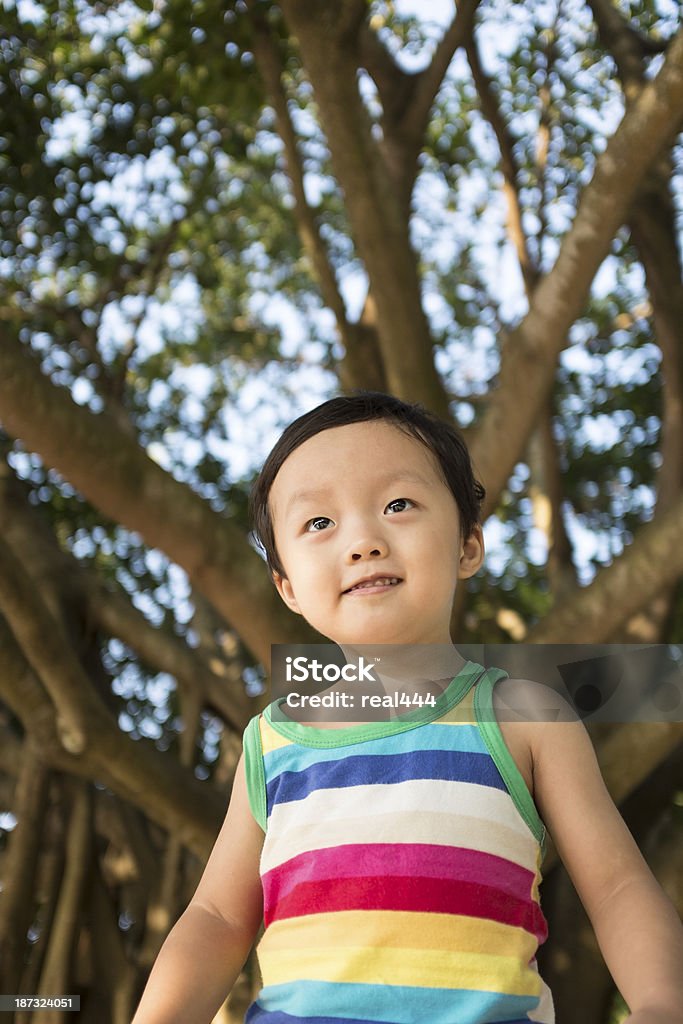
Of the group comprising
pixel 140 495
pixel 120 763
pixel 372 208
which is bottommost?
pixel 120 763

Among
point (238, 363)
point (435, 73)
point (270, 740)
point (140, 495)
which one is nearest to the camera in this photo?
point (270, 740)

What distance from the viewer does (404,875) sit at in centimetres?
114

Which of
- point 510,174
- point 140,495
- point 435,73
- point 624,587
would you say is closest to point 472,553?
point 140,495

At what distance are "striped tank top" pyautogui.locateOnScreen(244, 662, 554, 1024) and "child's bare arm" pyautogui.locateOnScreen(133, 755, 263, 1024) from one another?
39mm

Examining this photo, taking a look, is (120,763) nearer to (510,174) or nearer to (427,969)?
(427,969)

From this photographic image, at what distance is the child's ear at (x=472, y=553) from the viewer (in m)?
1.39

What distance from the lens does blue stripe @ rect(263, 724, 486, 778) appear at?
1216mm

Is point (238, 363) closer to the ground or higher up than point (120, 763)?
higher up

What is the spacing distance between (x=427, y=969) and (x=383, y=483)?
52 centimetres

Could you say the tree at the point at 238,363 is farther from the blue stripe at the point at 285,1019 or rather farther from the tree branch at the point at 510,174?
the blue stripe at the point at 285,1019

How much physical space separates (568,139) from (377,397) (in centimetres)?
413

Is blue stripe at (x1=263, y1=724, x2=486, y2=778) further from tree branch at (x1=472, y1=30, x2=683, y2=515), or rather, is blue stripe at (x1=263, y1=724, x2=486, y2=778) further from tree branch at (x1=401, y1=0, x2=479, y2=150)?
tree branch at (x1=401, y1=0, x2=479, y2=150)

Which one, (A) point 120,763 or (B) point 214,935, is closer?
(B) point 214,935

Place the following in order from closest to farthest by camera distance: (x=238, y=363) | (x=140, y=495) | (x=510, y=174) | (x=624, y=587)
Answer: (x=140, y=495) → (x=624, y=587) → (x=510, y=174) → (x=238, y=363)
